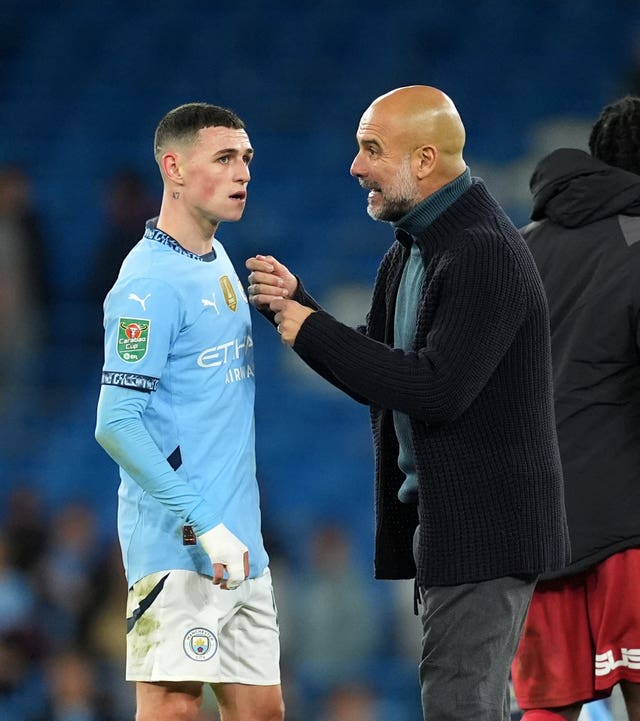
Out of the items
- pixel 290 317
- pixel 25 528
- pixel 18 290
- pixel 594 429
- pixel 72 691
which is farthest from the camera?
pixel 18 290

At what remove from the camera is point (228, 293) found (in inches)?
114

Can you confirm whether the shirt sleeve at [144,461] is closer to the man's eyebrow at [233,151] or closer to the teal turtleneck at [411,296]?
the teal turtleneck at [411,296]

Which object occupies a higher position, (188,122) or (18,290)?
(18,290)

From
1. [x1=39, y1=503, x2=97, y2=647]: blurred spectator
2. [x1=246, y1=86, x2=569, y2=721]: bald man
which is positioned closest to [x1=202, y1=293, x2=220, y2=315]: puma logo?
[x1=246, y1=86, x2=569, y2=721]: bald man

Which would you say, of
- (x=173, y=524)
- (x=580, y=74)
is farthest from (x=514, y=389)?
(x=580, y=74)

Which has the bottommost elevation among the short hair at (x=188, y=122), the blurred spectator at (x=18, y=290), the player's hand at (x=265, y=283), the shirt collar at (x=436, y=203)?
the player's hand at (x=265, y=283)

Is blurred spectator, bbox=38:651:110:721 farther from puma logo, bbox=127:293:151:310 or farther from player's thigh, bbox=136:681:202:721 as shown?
puma logo, bbox=127:293:151:310

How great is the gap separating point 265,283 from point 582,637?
114 cm

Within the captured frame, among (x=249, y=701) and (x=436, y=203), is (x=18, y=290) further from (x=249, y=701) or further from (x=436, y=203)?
(x=436, y=203)

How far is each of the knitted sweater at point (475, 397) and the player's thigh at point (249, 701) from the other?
1.58 ft

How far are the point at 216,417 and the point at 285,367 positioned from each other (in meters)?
4.36

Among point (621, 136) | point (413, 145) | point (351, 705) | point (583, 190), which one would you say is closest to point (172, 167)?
point (413, 145)

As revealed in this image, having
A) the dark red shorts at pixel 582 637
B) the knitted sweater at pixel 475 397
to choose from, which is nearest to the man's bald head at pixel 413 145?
the knitted sweater at pixel 475 397

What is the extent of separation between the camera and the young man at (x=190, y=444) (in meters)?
2.67
